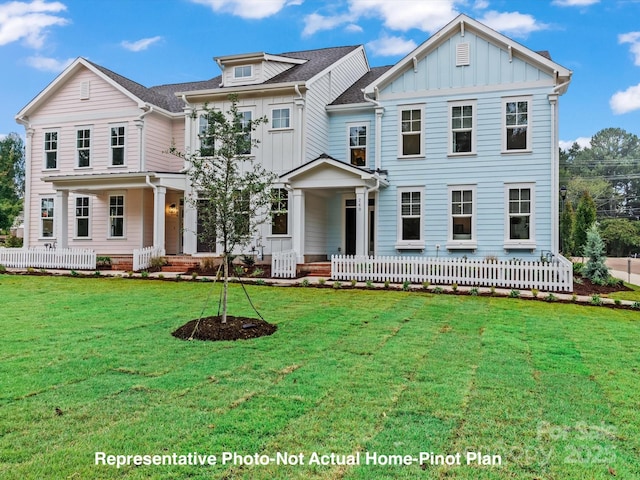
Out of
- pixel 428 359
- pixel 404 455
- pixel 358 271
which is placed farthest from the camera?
pixel 358 271

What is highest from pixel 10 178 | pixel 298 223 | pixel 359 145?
pixel 10 178

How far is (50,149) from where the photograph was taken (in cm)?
1967

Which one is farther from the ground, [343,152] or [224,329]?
[343,152]

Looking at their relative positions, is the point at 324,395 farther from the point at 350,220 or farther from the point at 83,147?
the point at 83,147

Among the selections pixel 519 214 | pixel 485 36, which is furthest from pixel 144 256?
pixel 485 36

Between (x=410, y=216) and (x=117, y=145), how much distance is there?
12.1 metres

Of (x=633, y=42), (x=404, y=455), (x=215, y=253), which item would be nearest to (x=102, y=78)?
(x=215, y=253)

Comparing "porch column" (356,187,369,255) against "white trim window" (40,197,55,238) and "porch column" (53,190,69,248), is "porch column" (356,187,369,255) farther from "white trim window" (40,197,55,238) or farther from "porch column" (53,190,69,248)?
"white trim window" (40,197,55,238)

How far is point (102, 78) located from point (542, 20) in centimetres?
2577

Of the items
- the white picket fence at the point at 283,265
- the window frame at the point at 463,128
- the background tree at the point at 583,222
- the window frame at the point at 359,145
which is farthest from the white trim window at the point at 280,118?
the background tree at the point at 583,222

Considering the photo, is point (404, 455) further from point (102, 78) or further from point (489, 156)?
point (102, 78)

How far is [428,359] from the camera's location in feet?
17.8

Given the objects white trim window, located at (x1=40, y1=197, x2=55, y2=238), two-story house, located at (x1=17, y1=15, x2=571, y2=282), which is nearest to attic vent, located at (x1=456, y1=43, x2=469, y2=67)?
two-story house, located at (x1=17, y1=15, x2=571, y2=282)

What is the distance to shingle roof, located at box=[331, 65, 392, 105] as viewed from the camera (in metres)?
18.0
